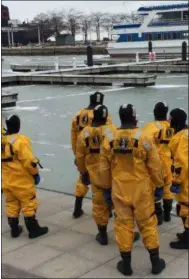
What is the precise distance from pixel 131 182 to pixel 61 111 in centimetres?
1273

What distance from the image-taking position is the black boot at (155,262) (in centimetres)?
447

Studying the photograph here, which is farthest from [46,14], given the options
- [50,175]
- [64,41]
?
[50,175]

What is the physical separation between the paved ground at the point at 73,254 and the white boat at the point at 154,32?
43527mm

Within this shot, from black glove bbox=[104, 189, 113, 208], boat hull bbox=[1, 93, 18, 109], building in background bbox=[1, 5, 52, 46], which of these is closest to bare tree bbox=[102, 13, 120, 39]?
building in background bbox=[1, 5, 52, 46]

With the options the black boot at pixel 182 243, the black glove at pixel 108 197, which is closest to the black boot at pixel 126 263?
the black glove at pixel 108 197

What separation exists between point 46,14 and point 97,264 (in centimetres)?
8286

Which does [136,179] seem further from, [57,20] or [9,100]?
[57,20]

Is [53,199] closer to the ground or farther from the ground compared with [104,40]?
closer to the ground

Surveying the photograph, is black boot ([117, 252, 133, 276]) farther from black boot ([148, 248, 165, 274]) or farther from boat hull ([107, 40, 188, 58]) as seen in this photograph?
boat hull ([107, 40, 188, 58])

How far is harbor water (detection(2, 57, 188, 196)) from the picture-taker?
28.9 ft

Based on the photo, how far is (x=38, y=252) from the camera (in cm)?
514

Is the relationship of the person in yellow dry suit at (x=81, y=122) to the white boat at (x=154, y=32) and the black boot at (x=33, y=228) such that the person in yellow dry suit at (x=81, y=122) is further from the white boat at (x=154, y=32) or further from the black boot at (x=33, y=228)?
the white boat at (x=154, y=32)

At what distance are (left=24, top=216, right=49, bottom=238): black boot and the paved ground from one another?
0.09 metres

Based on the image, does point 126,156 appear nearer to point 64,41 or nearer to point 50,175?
point 50,175
